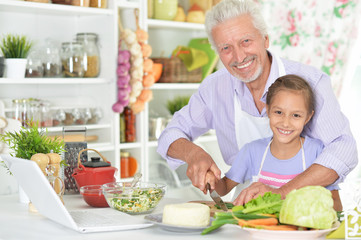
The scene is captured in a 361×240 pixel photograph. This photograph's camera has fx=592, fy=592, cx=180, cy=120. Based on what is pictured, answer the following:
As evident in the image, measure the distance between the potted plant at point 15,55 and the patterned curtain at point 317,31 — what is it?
172 cm

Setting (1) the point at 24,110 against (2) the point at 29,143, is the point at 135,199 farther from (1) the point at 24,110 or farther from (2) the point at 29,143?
(1) the point at 24,110

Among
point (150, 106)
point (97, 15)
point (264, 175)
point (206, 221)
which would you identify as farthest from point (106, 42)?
point (206, 221)

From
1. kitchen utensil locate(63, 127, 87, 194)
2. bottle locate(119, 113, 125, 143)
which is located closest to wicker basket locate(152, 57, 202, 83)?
bottle locate(119, 113, 125, 143)

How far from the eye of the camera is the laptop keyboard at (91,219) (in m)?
1.68

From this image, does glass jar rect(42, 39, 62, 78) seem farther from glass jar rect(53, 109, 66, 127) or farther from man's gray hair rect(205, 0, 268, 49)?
man's gray hair rect(205, 0, 268, 49)

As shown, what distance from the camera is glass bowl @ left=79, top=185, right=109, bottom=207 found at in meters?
2.02

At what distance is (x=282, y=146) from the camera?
2.37 meters

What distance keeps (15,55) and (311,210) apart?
225 cm

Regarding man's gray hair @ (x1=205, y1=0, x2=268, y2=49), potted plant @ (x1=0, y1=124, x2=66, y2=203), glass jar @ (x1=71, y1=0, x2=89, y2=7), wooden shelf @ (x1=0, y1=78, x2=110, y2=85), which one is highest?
glass jar @ (x1=71, y1=0, x2=89, y2=7)

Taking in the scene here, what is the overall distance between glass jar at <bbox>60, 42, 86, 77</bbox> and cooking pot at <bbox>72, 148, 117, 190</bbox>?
134cm

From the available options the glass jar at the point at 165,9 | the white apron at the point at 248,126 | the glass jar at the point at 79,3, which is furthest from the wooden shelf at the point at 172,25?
the white apron at the point at 248,126

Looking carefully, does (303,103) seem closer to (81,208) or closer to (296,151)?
(296,151)

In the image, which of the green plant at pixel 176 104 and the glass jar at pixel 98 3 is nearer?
the glass jar at pixel 98 3

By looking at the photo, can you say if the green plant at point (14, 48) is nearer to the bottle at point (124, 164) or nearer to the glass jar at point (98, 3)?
the glass jar at point (98, 3)
